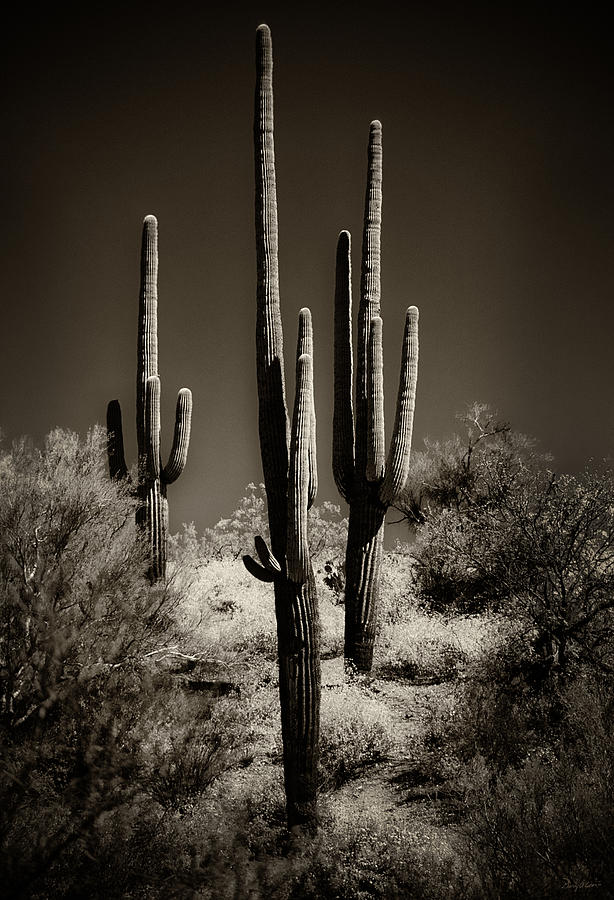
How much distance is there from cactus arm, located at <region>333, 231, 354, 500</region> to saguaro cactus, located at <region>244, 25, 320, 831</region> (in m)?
3.13

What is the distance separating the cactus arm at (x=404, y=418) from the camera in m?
9.88

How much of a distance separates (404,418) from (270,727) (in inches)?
192

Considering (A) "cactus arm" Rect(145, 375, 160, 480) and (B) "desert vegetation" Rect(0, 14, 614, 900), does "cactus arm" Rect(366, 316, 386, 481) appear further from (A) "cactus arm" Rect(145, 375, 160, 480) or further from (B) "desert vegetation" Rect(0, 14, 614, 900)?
(A) "cactus arm" Rect(145, 375, 160, 480)

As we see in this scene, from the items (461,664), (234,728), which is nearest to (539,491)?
(461,664)

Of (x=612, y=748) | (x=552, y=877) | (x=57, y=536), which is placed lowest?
(x=552, y=877)

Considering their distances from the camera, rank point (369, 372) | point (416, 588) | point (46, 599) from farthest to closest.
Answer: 1. point (416, 588)
2. point (369, 372)
3. point (46, 599)

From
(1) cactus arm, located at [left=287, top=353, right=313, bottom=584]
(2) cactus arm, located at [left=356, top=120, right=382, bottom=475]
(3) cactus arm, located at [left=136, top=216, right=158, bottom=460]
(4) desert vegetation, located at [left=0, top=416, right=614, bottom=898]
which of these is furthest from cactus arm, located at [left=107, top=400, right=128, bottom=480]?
(1) cactus arm, located at [left=287, top=353, right=313, bottom=584]

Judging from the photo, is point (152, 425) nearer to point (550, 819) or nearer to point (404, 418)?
point (404, 418)

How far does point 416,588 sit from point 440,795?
26.0ft

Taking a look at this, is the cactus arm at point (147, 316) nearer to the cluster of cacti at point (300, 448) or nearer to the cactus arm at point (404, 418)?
the cluster of cacti at point (300, 448)

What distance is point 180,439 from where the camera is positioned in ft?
40.0

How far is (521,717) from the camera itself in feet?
27.0

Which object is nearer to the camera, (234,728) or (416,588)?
(234,728)

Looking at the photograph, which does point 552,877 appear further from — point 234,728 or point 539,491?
point 539,491
